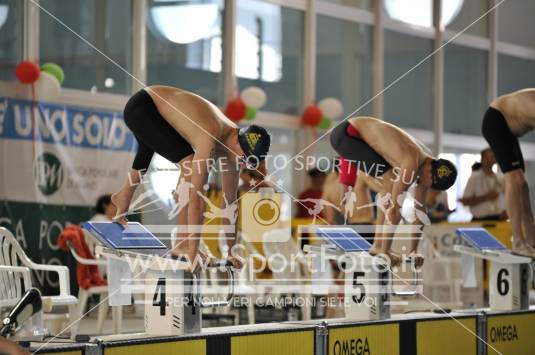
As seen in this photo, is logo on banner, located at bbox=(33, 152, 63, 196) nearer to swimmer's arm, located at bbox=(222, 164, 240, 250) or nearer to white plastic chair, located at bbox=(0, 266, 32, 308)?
white plastic chair, located at bbox=(0, 266, 32, 308)

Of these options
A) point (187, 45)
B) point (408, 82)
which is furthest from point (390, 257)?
point (408, 82)

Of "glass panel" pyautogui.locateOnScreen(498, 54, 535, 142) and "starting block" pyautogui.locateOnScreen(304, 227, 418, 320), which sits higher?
"glass panel" pyautogui.locateOnScreen(498, 54, 535, 142)

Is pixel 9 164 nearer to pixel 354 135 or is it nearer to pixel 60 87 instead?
pixel 60 87

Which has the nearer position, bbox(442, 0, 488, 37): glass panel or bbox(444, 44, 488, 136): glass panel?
bbox(442, 0, 488, 37): glass panel

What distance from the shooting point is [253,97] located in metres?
10.3

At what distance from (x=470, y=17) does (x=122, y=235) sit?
9506 millimetres

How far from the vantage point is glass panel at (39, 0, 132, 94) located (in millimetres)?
8898

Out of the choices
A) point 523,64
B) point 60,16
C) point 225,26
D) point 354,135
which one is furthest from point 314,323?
point 523,64

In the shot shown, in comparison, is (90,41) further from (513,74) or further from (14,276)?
(513,74)

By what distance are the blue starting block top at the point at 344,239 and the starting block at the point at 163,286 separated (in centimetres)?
132

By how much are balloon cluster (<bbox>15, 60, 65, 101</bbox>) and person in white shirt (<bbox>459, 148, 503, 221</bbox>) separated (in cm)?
412

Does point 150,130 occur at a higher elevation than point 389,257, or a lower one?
higher

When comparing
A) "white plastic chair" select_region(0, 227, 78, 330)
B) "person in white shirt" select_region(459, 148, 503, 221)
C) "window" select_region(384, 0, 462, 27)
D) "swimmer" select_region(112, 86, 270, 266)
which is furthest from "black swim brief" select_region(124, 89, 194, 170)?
"window" select_region(384, 0, 462, 27)

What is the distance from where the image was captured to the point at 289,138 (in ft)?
37.9
